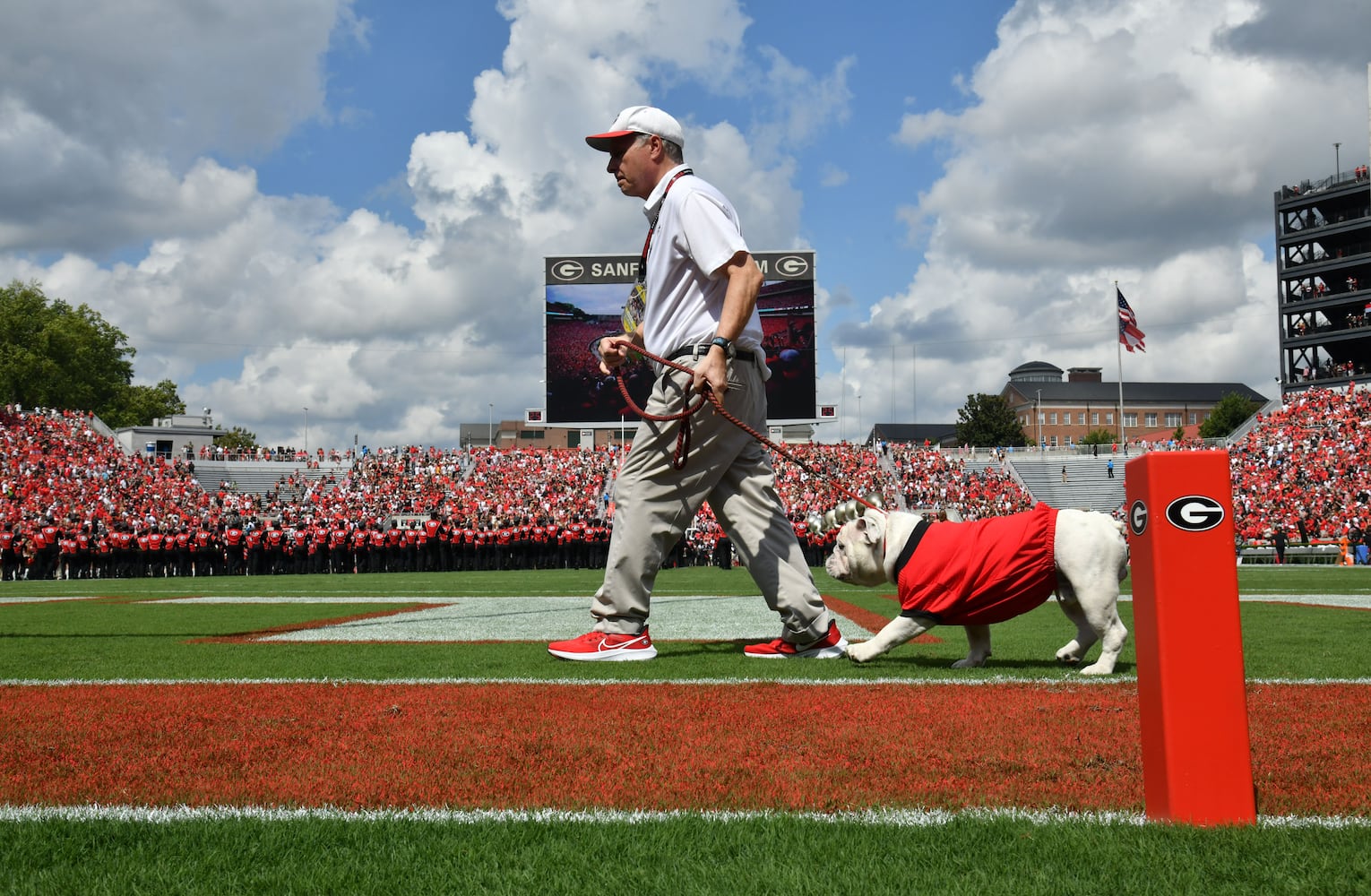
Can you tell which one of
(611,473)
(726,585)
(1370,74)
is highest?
(1370,74)

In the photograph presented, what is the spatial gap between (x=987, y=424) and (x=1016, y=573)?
8563cm

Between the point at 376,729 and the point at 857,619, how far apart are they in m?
5.95

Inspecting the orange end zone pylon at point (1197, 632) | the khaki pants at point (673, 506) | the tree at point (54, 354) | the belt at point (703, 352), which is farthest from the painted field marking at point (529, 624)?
the tree at point (54, 354)

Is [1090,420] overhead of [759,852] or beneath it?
overhead

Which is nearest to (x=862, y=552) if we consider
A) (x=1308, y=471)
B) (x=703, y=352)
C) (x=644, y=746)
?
(x=703, y=352)

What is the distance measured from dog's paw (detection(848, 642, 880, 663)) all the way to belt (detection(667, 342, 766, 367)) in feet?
4.91

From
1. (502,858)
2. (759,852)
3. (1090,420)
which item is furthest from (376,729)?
(1090,420)

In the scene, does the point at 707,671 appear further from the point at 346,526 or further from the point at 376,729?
the point at 346,526

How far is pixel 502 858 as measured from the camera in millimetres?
2021

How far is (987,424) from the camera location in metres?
87.1

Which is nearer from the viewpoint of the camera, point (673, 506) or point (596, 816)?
point (596, 816)

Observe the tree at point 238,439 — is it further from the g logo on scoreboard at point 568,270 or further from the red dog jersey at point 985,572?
the red dog jersey at point 985,572

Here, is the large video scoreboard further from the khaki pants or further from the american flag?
the khaki pants

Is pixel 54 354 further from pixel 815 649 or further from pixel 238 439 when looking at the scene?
pixel 815 649
